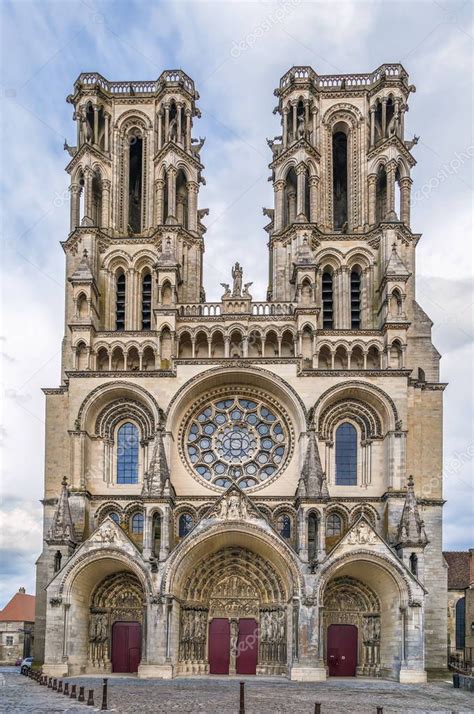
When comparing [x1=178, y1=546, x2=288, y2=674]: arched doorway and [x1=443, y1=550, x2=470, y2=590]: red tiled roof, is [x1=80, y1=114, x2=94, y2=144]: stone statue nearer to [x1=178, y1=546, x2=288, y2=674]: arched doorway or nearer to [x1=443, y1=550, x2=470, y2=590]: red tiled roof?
[x1=178, y1=546, x2=288, y2=674]: arched doorway

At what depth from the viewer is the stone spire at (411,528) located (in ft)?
113

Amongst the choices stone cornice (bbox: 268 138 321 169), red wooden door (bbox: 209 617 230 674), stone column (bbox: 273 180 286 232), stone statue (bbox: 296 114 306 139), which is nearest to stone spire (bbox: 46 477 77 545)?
red wooden door (bbox: 209 617 230 674)

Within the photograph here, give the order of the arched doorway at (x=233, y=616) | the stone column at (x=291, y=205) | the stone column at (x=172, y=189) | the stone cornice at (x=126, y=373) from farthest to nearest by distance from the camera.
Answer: the stone column at (x=291, y=205) < the stone column at (x=172, y=189) < the stone cornice at (x=126, y=373) < the arched doorway at (x=233, y=616)

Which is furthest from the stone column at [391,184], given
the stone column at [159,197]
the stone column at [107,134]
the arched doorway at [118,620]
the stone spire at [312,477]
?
the arched doorway at [118,620]

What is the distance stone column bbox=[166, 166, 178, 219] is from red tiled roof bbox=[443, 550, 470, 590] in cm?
3107

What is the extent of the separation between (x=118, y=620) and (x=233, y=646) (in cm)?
499

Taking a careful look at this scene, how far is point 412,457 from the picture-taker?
3825 centimetres

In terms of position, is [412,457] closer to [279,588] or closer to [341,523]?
[341,523]

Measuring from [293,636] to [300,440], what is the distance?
8.15 metres

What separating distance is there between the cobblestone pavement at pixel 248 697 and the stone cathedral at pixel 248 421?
6.21 ft

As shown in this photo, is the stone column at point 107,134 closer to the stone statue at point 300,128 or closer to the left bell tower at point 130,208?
the left bell tower at point 130,208

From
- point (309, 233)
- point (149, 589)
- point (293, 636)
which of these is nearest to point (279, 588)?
point (293, 636)

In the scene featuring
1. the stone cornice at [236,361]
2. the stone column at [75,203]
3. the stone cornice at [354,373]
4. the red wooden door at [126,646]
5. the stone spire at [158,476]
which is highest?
the stone column at [75,203]

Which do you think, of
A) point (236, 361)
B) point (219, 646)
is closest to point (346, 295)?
point (236, 361)
